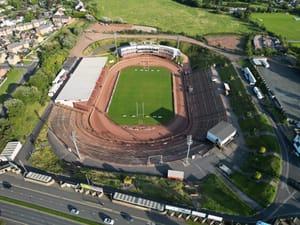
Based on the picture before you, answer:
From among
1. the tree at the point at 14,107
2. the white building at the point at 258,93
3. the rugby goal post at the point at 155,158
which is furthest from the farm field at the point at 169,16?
the tree at the point at 14,107

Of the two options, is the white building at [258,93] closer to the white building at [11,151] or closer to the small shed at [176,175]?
the small shed at [176,175]

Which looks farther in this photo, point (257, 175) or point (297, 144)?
point (297, 144)

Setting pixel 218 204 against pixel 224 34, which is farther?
pixel 224 34

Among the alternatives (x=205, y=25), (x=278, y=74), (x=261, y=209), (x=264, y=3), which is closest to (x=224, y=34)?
(x=205, y=25)

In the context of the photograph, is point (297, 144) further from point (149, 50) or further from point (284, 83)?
point (149, 50)

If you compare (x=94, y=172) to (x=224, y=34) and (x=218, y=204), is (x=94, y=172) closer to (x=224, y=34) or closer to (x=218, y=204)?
(x=218, y=204)

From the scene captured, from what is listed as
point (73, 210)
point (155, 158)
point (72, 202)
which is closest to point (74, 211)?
point (73, 210)
